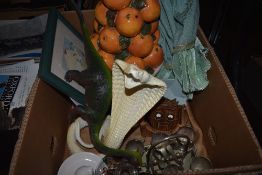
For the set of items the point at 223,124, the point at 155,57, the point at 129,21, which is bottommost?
the point at 223,124

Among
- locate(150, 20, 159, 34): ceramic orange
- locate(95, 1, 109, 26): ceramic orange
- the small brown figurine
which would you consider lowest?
the small brown figurine

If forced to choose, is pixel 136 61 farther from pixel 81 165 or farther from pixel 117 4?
pixel 81 165

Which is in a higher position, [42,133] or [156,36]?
[156,36]

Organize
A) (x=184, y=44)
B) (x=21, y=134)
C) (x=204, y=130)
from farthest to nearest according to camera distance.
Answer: (x=204, y=130)
(x=184, y=44)
(x=21, y=134)

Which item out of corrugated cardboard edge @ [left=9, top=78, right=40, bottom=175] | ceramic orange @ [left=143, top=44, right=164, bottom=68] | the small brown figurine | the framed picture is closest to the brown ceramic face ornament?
the small brown figurine

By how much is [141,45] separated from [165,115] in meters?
0.23

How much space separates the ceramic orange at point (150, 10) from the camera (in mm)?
632

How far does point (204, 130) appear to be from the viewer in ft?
2.70

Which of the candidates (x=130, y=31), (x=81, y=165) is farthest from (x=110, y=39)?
(x=81, y=165)

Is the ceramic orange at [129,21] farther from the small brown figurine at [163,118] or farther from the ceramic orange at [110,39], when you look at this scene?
the small brown figurine at [163,118]

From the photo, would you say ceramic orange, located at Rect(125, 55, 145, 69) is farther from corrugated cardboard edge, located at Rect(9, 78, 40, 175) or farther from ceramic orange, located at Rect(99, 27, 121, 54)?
corrugated cardboard edge, located at Rect(9, 78, 40, 175)

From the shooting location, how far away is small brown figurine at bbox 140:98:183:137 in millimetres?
765

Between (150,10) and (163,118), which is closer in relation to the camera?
(150,10)

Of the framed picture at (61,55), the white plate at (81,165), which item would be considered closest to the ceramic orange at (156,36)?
the framed picture at (61,55)
